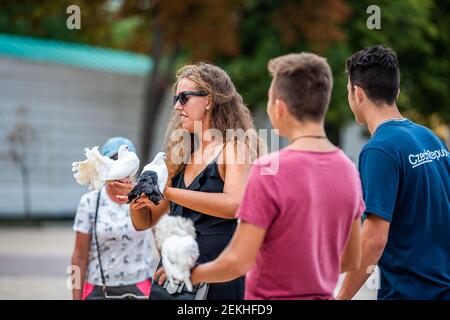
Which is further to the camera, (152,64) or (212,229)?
(152,64)

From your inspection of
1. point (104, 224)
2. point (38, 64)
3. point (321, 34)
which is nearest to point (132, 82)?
point (38, 64)

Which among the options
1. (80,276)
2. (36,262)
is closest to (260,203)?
(80,276)

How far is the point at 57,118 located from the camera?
70.5ft

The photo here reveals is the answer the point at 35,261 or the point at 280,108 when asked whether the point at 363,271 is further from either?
the point at 35,261

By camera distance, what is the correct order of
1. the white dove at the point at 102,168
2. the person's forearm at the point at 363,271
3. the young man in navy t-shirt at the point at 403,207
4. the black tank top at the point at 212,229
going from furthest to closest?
the white dove at the point at 102,168 < the black tank top at the point at 212,229 < the young man in navy t-shirt at the point at 403,207 < the person's forearm at the point at 363,271

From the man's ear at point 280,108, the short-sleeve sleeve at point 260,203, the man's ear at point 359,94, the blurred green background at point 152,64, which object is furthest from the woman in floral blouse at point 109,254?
the blurred green background at point 152,64

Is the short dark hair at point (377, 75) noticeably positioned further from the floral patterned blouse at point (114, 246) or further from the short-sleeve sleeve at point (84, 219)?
the short-sleeve sleeve at point (84, 219)

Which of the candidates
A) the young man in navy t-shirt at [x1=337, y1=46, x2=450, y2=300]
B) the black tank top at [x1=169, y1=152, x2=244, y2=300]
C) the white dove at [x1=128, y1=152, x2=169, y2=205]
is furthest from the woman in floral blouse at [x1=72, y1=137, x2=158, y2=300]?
the young man in navy t-shirt at [x1=337, y1=46, x2=450, y2=300]

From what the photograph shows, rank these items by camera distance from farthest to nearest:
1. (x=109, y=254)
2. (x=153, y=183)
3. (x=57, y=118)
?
(x=57, y=118), (x=109, y=254), (x=153, y=183)

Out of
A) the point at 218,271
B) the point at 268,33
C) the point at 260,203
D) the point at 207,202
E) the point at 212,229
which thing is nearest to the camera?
the point at 260,203

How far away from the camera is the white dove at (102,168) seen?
13.0 ft

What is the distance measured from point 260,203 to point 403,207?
119 cm

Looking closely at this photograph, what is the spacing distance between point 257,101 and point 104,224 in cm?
1510
